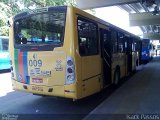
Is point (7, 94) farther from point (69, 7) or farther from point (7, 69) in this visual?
point (7, 69)

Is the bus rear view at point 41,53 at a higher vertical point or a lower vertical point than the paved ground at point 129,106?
higher

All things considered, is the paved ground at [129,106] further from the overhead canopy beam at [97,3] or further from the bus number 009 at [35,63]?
the overhead canopy beam at [97,3]

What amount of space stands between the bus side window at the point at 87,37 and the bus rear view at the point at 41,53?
21.7 inches

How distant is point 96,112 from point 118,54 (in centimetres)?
535

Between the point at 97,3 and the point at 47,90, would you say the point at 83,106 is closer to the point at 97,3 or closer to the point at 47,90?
the point at 47,90

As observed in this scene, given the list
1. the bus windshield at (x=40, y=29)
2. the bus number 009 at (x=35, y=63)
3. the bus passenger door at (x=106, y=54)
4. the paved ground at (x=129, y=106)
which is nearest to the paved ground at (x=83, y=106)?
the paved ground at (x=129, y=106)

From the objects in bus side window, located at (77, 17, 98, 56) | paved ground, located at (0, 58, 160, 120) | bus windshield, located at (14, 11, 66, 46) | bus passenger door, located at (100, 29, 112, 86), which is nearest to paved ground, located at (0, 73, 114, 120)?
paved ground, located at (0, 58, 160, 120)

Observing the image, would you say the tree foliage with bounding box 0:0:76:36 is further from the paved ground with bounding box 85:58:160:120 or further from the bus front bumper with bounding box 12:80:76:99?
the bus front bumper with bounding box 12:80:76:99

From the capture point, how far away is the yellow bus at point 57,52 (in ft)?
24.2

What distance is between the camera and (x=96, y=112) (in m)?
7.55

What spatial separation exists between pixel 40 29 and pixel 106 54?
3255 mm

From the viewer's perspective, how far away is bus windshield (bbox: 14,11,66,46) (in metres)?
7.59

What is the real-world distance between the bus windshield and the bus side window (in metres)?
0.54

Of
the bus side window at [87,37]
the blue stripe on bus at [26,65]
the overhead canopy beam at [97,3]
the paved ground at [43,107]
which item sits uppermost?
the overhead canopy beam at [97,3]
